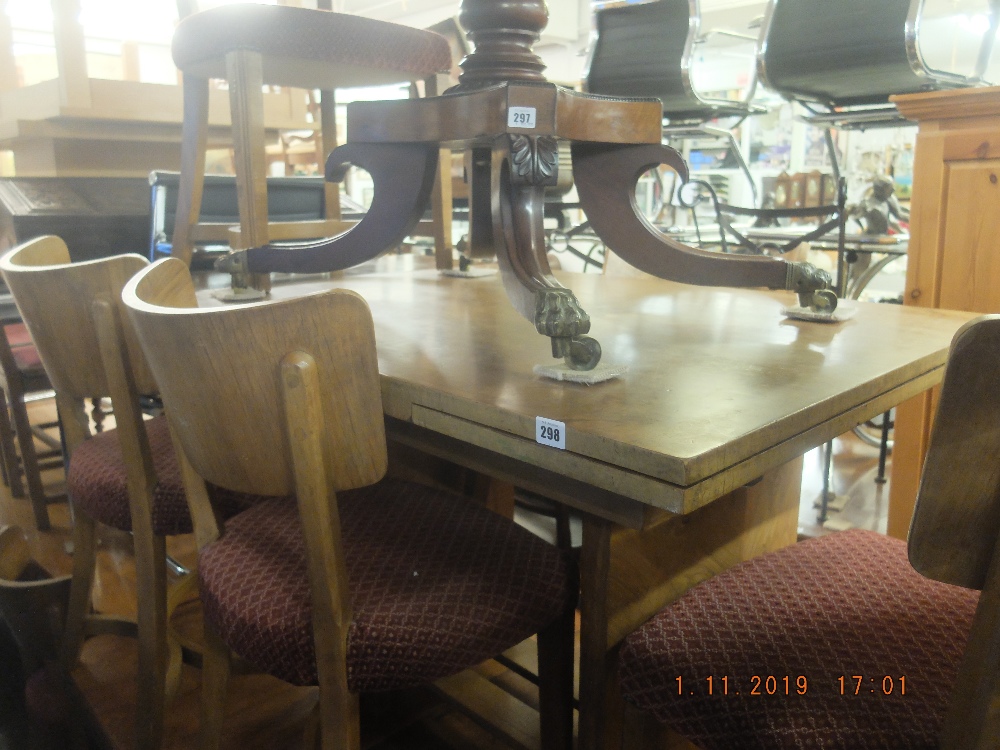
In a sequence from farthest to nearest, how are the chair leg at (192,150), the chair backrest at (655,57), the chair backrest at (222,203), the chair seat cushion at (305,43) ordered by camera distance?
the chair backrest at (655,57) < the chair backrest at (222,203) < the chair leg at (192,150) < the chair seat cushion at (305,43)

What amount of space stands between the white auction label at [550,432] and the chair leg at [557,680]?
13.2 inches

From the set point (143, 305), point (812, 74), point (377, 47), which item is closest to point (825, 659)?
point (143, 305)

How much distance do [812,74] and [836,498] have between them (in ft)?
4.00

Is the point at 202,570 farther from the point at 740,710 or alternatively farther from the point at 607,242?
the point at 607,242

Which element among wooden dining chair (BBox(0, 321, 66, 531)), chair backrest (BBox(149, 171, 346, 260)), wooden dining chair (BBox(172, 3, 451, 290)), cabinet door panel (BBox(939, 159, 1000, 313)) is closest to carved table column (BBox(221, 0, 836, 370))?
wooden dining chair (BBox(172, 3, 451, 290))

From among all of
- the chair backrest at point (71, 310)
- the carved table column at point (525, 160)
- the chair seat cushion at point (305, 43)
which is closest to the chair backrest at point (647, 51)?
the chair seat cushion at point (305, 43)

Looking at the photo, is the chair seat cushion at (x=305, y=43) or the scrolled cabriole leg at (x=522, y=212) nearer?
the scrolled cabriole leg at (x=522, y=212)

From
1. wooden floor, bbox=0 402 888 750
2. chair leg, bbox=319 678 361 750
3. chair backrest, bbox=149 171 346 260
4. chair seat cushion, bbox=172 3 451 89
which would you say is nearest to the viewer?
chair leg, bbox=319 678 361 750

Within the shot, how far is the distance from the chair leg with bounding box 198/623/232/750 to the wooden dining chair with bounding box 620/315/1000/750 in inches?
19.4

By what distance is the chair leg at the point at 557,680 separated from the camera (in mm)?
978

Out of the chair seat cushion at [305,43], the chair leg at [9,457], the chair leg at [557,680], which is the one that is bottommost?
the chair leg at [9,457]

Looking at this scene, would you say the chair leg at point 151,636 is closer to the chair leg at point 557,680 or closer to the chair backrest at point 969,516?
the chair leg at point 557,680

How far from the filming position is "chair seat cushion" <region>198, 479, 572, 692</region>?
0.80 meters

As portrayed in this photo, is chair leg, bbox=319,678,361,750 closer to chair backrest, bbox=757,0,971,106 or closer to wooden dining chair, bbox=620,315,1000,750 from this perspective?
wooden dining chair, bbox=620,315,1000,750
